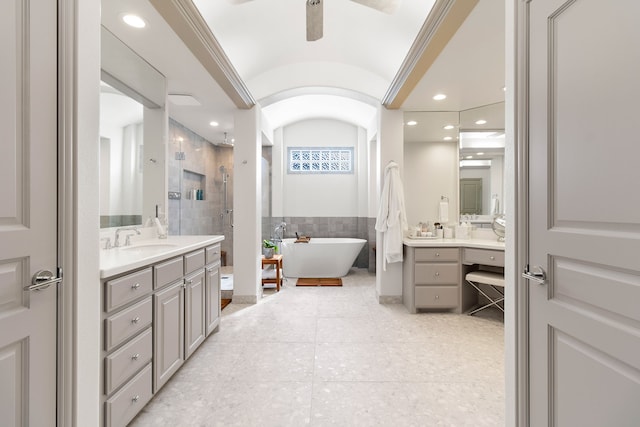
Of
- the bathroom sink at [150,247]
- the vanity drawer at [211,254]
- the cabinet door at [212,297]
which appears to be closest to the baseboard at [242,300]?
the cabinet door at [212,297]

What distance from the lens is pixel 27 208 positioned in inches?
38.9

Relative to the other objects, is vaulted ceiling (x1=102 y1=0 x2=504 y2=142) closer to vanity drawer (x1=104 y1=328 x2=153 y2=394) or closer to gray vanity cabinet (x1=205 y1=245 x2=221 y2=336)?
gray vanity cabinet (x1=205 y1=245 x2=221 y2=336)

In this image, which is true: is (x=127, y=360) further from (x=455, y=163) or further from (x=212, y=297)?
(x=455, y=163)

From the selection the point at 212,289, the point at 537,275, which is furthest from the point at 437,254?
the point at 212,289

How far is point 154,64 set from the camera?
8.55 ft

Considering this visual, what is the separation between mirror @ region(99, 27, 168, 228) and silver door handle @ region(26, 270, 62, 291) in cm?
127

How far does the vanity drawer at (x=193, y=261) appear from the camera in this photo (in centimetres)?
212

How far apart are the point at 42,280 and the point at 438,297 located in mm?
3294

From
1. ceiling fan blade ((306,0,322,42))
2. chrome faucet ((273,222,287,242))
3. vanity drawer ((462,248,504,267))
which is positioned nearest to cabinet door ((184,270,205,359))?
ceiling fan blade ((306,0,322,42))

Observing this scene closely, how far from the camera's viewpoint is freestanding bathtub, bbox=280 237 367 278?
4.93m

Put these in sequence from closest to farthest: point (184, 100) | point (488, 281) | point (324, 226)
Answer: point (488, 281), point (184, 100), point (324, 226)

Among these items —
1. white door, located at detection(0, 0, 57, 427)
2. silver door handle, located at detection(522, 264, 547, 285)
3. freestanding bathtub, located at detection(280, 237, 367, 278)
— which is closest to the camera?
white door, located at detection(0, 0, 57, 427)

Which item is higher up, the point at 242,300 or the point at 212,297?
the point at 212,297

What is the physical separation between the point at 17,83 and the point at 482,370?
2.91 meters
